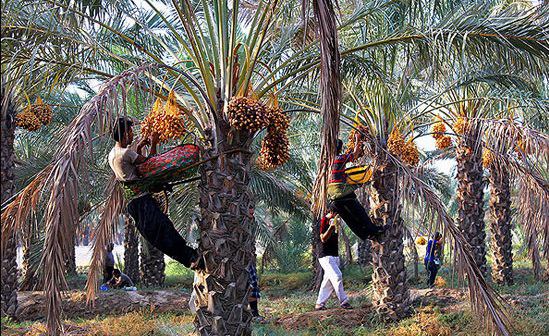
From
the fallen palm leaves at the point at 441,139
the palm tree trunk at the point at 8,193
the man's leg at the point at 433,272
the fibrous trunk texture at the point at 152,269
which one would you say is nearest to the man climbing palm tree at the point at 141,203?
the palm tree trunk at the point at 8,193

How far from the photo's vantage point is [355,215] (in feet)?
28.6

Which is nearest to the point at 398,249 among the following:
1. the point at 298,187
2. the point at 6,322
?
the point at 6,322

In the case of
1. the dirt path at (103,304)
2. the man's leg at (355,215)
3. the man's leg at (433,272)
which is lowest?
the dirt path at (103,304)

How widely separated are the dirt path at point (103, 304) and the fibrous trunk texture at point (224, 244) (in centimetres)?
647

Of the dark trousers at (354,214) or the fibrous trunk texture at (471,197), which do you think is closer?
the dark trousers at (354,214)

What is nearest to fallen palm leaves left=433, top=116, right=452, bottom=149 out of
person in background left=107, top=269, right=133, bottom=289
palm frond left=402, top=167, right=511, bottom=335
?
palm frond left=402, top=167, right=511, bottom=335

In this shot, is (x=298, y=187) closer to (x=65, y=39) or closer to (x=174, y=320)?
(x=174, y=320)

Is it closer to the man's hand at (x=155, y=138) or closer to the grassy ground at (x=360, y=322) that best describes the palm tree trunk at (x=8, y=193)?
the grassy ground at (x=360, y=322)

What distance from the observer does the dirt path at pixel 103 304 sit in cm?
1179

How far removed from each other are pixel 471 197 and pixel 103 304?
777 centimetres

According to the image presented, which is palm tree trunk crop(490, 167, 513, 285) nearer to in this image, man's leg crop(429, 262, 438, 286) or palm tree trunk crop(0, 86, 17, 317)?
man's leg crop(429, 262, 438, 286)

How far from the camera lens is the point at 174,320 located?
10797mm

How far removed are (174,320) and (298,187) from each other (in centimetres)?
768

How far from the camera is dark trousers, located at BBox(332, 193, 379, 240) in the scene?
8.51m
